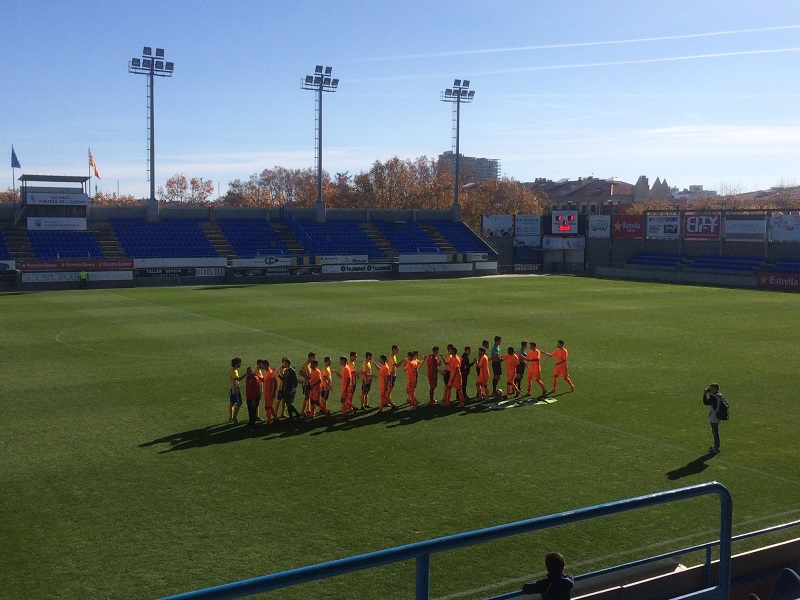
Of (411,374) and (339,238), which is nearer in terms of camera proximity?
(411,374)

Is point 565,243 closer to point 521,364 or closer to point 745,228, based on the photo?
point 745,228

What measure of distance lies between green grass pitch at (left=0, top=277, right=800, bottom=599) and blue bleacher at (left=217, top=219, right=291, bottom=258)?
29191mm

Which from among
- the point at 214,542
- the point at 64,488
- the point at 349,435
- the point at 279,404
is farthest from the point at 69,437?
the point at 214,542

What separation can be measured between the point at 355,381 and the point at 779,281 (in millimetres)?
42713

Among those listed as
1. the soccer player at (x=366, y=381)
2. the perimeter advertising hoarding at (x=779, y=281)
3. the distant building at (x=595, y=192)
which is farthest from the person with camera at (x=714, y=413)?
the distant building at (x=595, y=192)

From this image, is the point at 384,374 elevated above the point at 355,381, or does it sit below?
above

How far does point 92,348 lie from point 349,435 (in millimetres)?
13565

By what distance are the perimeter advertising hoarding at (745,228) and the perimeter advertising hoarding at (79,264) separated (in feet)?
140

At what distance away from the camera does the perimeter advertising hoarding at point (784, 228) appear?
183 ft

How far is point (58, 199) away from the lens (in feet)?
178

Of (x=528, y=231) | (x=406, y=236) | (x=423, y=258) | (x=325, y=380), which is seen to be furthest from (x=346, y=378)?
(x=528, y=231)

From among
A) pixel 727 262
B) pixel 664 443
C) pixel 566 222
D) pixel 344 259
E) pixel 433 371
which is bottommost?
pixel 664 443

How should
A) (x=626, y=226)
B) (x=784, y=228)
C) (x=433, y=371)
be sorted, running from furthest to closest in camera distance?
(x=626, y=226)
(x=784, y=228)
(x=433, y=371)

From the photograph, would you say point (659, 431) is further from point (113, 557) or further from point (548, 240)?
point (548, 240)
